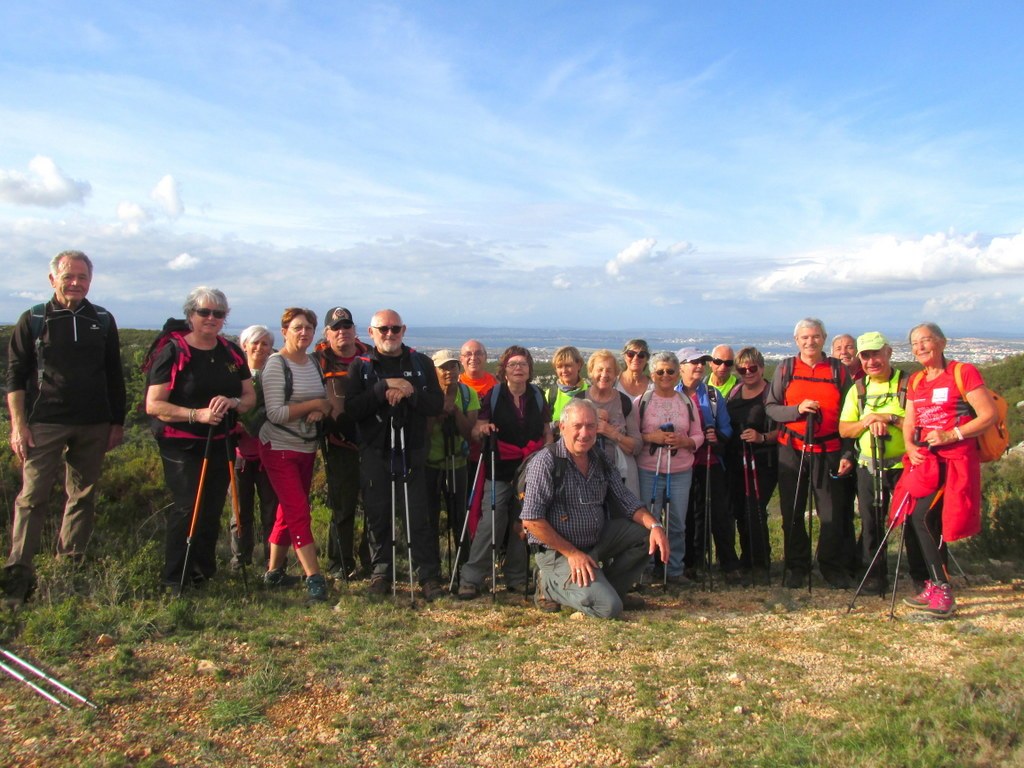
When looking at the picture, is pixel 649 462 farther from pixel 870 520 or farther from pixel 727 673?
pixel 727 673

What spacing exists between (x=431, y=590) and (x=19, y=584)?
2.94m

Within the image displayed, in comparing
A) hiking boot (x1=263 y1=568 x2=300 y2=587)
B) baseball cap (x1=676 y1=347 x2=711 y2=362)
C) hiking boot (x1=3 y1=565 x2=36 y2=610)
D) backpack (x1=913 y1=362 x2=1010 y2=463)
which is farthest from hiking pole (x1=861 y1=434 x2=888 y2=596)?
hiking boot (x1=3 y1=565 x2=36 y2=610)

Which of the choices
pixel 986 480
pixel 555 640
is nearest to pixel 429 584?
pixel 555 640

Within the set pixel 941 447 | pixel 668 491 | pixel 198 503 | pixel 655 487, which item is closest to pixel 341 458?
pixel 198 503

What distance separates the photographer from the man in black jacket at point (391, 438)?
230 inches

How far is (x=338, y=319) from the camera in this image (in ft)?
21.1

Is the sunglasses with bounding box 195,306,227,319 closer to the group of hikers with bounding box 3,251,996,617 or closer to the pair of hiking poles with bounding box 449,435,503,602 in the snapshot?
the group of hikers with bounding box 3,251,996,617

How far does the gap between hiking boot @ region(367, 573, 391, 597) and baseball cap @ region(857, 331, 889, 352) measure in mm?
4454

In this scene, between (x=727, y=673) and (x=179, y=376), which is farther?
(x=179, y=376)

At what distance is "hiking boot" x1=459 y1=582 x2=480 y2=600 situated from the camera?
590cm

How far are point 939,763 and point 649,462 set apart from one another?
361cm

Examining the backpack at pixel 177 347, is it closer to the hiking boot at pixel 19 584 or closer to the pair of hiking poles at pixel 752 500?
the hiking boot at pixel 19 584

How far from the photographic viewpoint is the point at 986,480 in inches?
474

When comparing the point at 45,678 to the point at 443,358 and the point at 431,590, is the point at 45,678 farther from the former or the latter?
the point at 443,358
